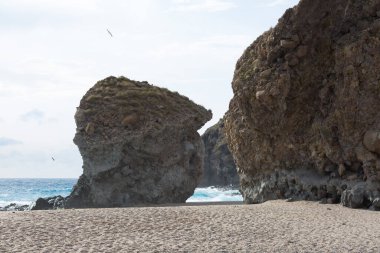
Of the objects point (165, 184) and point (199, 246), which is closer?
point (199, 246)

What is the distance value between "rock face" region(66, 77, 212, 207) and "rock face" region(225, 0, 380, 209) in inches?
259

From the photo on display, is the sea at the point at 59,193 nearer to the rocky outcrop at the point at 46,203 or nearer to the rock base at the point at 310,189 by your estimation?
the rocky outcrop at the point at 46,203

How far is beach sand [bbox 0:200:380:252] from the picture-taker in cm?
1316

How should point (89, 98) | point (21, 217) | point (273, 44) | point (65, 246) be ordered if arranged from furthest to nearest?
point (89, 98) < point (273, 44) < point (21, 217) < point (65, 246)

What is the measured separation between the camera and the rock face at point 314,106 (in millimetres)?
23469

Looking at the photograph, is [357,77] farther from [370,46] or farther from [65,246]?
[65,246]

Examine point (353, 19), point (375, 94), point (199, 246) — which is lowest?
point (199, 246)

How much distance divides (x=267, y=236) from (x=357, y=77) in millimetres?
11377

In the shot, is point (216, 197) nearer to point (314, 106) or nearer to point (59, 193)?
point (59, 193)

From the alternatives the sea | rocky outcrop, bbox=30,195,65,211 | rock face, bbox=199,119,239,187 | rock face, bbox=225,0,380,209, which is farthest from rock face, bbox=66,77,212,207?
rock face, bbox=199,119,239,187

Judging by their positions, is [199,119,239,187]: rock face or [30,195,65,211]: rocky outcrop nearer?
[30,195,65,211]: rocky outcrop

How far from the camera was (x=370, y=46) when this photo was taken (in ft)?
77.5

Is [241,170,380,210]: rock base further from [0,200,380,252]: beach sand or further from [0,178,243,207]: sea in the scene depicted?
[0,178,243,207]: sea

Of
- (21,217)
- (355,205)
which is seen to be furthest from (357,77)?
(21,217)
